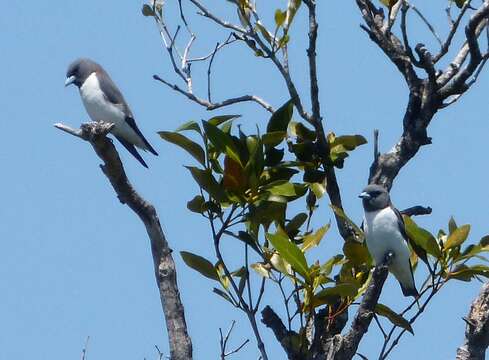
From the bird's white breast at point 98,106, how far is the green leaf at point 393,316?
11.4ft

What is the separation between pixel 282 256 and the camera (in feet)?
15.4

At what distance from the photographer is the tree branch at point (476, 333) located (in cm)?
454

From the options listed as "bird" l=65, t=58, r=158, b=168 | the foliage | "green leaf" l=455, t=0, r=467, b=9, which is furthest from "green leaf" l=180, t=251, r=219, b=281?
"bird" l=65, t=58, r=158, b=168

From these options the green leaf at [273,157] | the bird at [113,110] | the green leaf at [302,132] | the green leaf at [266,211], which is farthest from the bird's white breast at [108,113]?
the green leaf at [266,211]

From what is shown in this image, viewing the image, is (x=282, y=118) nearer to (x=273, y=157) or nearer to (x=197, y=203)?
(x=273, y=157)

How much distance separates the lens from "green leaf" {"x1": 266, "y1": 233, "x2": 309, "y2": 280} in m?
4.64

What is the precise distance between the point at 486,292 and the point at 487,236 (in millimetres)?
376

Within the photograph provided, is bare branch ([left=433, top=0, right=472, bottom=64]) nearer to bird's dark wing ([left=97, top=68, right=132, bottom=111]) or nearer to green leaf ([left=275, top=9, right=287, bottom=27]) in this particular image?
green leaf ([left=275, top=9, right=287, bottom=27])

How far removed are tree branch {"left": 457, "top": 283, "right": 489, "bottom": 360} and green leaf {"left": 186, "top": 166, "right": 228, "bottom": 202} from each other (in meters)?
1.27

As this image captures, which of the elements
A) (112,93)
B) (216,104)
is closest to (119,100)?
(112,93)

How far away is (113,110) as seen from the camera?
25.7 feet

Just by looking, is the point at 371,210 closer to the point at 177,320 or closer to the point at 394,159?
the point at 394,159

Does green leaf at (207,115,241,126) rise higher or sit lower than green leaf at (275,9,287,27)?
lower

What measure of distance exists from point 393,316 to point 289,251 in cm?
62
